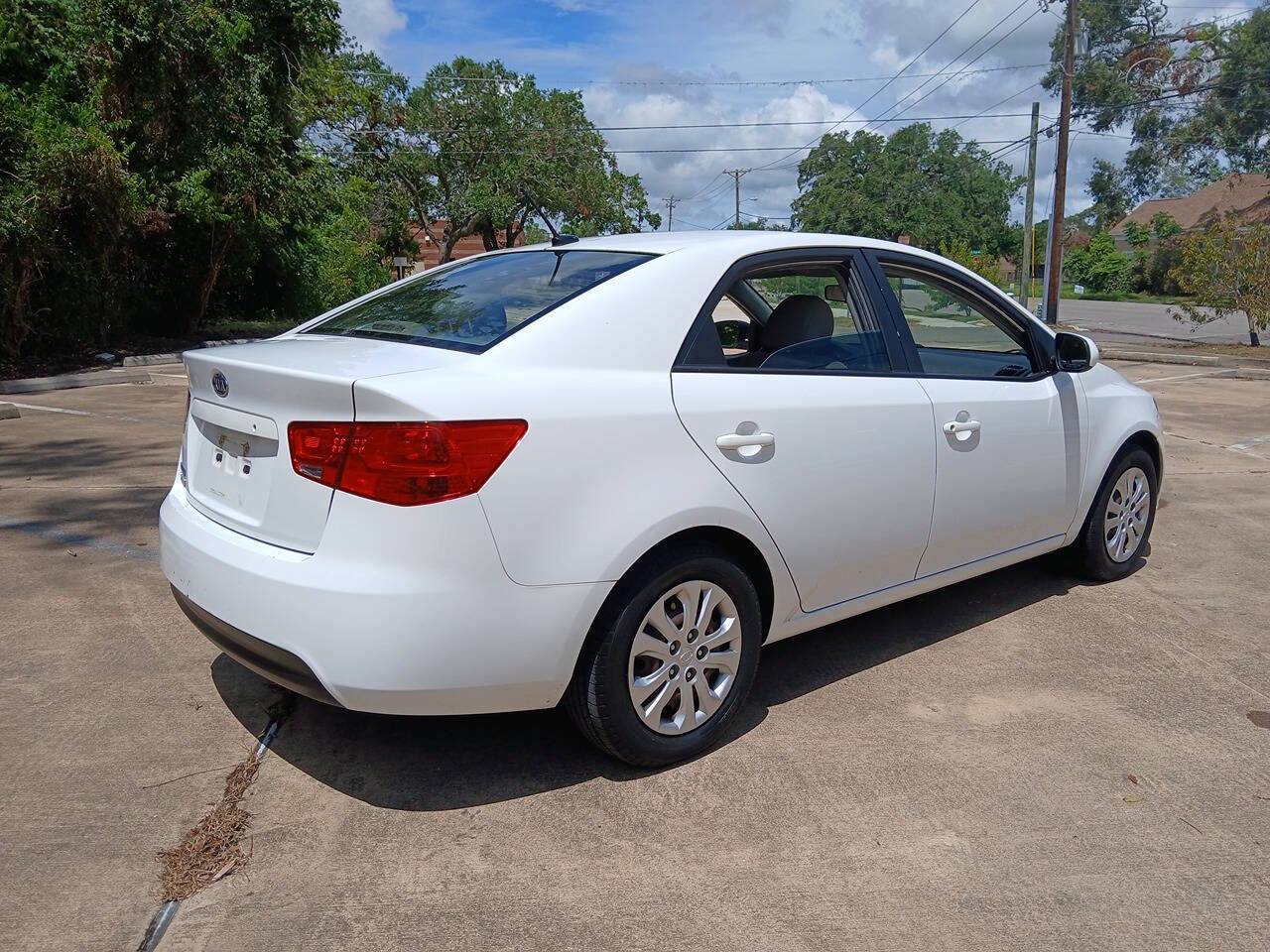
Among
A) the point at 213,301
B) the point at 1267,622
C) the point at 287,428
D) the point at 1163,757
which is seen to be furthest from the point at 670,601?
the point at 213,301

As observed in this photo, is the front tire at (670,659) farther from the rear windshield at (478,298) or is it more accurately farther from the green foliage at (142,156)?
the green foliage at (142,156)

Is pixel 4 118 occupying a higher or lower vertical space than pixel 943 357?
higher

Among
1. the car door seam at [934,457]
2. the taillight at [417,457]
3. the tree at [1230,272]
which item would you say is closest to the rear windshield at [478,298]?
the taillight at [417,457]

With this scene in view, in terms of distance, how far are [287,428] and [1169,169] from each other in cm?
7533

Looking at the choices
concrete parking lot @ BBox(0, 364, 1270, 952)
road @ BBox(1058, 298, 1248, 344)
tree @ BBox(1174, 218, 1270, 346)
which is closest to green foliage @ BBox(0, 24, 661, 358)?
concrete parking lot @ BBox(0, 364, 1270, 952)

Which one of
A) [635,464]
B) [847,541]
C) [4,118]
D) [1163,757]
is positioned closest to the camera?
[635,464]

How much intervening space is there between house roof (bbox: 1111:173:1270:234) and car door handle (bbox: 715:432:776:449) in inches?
2203

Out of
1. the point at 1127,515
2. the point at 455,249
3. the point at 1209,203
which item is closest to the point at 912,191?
the point at 1209,203

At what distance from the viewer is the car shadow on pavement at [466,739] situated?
324 centimetres

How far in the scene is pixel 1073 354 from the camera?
4680 millimetres

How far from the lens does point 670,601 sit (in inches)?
127

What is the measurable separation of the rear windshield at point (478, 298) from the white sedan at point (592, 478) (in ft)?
0.05

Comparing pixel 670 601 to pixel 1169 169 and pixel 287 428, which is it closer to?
pixel 287 428

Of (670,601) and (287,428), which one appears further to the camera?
(670,601)
